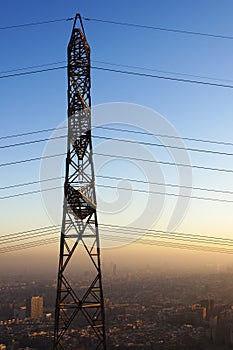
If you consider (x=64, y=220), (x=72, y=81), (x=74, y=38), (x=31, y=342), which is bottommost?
(x=31, y=342)

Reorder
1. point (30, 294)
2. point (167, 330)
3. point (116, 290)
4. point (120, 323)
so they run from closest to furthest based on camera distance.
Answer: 1. point (167, 330)
2. point (120, 323)
3. point (30, 294)
4. point (116, 290)

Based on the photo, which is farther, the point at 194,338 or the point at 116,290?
the point at 116,290

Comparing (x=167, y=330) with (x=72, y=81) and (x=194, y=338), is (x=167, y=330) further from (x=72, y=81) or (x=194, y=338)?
(x=72, y=81)

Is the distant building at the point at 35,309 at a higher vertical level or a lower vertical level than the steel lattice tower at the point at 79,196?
lower

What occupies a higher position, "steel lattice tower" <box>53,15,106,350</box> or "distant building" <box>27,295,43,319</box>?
"steel lattice tower" <box>53,15,106,350</box>

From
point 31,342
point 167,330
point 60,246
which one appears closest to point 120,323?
point 167,330

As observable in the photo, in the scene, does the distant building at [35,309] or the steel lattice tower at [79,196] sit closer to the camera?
the steel lattice tower at [79,196]

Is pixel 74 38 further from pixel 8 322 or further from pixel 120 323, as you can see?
pixel 8 322

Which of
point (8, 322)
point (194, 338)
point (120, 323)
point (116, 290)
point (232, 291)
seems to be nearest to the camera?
point (194, 338)

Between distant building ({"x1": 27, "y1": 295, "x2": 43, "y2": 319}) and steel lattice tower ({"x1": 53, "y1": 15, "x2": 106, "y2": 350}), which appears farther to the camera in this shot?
distant building ({"x1": 27, "y1": 295, "x2": 43, "y2": 319})

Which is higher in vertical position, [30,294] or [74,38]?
[74,38]

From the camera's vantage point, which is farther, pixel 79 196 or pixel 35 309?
pixel 35 309
